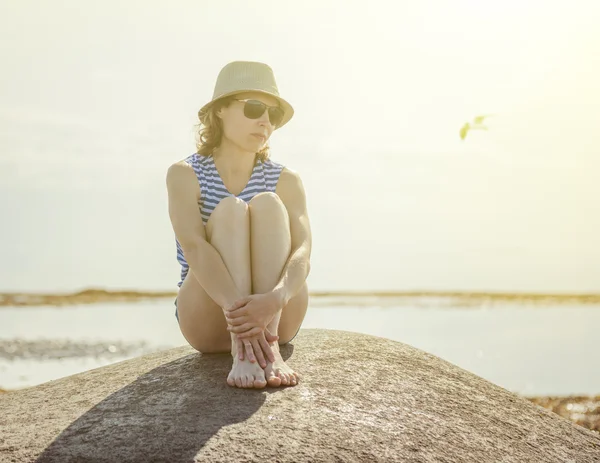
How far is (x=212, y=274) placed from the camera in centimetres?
448

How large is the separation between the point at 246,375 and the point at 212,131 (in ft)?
5.73

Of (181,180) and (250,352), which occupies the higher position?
(181,180)

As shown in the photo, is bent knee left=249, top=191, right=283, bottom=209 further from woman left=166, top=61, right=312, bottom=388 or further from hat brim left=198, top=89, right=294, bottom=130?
hat brim left=198, top=89, right=294, bottom=130

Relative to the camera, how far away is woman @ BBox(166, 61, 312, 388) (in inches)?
175

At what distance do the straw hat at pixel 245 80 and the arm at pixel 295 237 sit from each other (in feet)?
1.91

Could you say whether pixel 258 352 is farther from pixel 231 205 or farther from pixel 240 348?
pixel 231 205

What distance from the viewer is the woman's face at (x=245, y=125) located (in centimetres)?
496

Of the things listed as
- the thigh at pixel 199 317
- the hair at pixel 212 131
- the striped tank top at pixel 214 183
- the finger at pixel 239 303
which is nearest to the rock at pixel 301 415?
the thigh at pixel 199 317

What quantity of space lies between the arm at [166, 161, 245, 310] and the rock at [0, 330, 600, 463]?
602 millimetres

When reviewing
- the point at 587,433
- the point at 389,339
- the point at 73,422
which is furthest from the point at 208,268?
the point at 587,433

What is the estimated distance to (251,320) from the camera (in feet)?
14.4

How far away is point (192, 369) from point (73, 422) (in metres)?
0.87

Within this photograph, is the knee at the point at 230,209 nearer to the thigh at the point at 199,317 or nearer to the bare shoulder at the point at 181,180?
the bare shoulder at the point at 181,180

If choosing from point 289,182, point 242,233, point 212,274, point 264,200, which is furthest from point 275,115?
point 212,274
